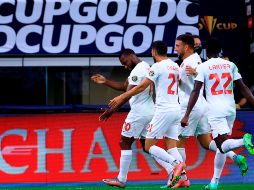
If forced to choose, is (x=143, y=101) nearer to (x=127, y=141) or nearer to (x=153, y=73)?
(x=127, y=141)

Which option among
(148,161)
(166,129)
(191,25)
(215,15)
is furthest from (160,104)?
(215,15)

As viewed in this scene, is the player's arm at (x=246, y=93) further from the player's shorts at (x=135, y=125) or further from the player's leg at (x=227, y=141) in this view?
the player's shorts at (x=135, y=125)

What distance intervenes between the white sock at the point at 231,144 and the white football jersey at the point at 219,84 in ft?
1.41

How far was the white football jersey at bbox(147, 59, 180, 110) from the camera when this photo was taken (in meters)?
12.8

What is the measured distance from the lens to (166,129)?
12953 mm

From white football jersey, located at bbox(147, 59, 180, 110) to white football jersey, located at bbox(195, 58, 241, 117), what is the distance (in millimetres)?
635

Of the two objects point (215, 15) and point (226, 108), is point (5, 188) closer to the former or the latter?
point (226, 108)

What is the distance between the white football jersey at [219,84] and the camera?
12.3 m

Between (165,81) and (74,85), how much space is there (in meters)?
6.97

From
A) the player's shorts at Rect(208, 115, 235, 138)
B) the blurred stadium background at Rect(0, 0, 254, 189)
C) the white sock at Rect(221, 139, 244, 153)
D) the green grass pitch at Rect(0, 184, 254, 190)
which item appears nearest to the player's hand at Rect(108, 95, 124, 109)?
the player's shorts at Rect(208, 115, 235, 138)

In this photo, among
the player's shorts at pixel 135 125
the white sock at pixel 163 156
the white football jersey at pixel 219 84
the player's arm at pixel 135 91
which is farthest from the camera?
the player's shorts at pixel 135 125

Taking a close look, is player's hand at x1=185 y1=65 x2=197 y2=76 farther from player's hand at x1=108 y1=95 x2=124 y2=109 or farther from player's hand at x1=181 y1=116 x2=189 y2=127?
player's hand at x1=108 y1=95 x2=124 y2=109

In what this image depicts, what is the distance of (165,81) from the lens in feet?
42.1

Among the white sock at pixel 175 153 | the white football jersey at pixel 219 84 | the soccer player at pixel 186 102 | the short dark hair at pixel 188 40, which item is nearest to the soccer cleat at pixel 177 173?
the white sock at pixel 175 153
